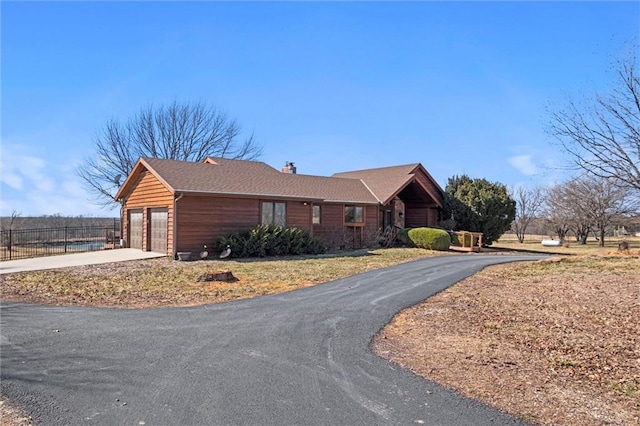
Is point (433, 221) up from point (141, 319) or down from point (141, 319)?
up

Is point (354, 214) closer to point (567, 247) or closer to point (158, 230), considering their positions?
point (158, 230)

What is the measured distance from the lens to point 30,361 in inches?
212

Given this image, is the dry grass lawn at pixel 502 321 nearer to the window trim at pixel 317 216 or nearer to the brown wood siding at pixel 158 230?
the brown wood siding at pixel 158 230

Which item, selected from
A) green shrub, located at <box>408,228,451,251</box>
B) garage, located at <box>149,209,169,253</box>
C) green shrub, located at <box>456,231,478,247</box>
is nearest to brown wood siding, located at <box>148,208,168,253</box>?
garage, located at <box>149,209,169,253</box>

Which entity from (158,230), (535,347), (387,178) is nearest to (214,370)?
(535,347)

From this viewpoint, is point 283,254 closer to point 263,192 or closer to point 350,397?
point 263,192

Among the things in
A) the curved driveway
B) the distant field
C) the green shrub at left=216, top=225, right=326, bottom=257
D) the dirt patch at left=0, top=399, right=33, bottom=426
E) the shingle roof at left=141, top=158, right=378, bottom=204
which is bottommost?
the dirt patch at left=0, top=399, right=33, bottom=426

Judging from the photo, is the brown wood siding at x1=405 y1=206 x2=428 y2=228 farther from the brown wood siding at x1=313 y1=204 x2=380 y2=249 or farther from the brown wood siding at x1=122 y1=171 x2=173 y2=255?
the brown wood siding at x1=122 y1=171 x2=173 y2=255

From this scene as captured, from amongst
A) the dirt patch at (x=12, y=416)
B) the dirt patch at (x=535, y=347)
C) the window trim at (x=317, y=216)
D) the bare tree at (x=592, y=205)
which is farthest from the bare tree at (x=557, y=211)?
the dirt patch at (x=12, y=416)

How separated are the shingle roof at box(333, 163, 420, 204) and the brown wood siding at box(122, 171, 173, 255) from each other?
40.8ft

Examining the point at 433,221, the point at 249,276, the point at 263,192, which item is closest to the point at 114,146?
the point at 263,192

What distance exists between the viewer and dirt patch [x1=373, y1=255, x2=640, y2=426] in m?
4.32

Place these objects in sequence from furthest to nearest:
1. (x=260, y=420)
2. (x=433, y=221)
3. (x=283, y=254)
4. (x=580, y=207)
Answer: (x=580, y=207), (x=433, y=221), (x=283, y=254), (x=260, y=420)

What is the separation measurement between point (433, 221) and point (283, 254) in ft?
41.4
